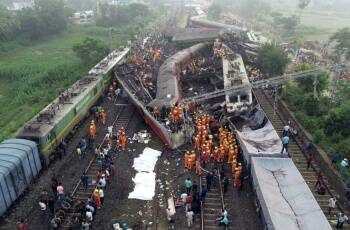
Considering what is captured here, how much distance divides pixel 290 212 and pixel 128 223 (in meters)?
5.67

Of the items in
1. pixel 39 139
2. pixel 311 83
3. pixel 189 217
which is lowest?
pixel 311 83

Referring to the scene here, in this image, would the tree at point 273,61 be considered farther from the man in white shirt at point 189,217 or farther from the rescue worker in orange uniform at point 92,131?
the man in white shirt at point 189,217

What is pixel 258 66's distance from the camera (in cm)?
3369

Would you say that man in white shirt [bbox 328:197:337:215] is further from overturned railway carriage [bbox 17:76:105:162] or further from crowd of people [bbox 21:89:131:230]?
overturned railway carriage [bbox 17:76:105:162]

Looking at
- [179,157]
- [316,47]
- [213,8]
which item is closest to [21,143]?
[179,157]

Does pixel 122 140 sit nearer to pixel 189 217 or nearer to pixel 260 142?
pixel 260 142

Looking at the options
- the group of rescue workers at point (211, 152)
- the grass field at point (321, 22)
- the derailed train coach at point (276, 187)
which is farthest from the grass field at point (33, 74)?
the grass field at point (321, 22)

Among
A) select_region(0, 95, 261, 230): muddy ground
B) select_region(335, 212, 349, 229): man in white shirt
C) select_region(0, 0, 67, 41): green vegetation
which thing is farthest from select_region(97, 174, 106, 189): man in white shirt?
select_region(0, 0, 67, 41): green vegetation

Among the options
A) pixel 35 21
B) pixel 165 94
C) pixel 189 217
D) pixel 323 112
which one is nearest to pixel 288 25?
pixel 35 21

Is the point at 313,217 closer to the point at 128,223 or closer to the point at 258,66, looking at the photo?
the point at 128,223

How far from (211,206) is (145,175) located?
11.7 ft

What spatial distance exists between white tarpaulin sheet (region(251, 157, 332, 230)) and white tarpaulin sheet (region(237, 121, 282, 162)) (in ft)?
2.61

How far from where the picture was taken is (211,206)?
1595cm

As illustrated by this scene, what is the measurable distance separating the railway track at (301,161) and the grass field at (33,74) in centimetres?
1410
